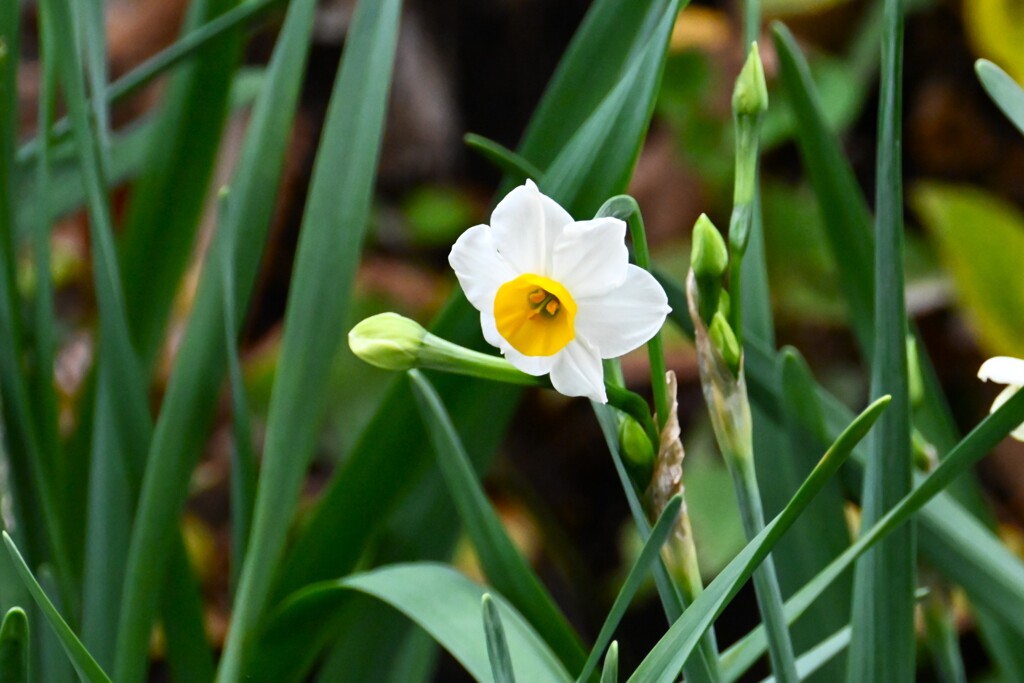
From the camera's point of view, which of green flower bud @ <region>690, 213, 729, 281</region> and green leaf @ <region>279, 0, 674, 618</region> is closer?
green flower bud @ <region>690, 213, 729, 281</region>

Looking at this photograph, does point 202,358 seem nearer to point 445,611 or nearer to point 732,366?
point 445,611

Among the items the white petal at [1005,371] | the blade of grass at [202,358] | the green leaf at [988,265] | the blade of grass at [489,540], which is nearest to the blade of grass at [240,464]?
the blade of grass at [202,358]

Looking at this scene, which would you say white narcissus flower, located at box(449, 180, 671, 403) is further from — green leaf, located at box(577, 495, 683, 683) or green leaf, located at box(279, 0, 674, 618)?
green leaf, located at box(279, 0, 674, 618)

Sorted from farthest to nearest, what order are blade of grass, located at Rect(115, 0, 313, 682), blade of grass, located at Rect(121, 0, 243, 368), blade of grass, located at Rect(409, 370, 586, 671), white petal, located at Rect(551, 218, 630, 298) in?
blade of grass, located at Rect(121, 0, 243, 368) < blade of grass, located at Rect(115, 0, 313, 682) < blade of grass, located at Rect(409, 370, 586, 671) < white petal, located at Rect(551, 218, 630, 298)

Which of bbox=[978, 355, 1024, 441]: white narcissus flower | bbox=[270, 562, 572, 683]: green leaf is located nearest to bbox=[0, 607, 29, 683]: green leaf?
bbox=[270, 562, 572, 683]: green leaf

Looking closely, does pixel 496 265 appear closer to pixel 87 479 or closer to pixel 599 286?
pixel 599 286
